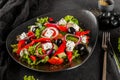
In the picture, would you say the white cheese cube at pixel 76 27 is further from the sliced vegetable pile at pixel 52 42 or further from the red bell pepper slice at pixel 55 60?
the red bell pepper slice at pixel 55 60

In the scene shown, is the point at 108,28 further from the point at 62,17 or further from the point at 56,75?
the point at 56,75

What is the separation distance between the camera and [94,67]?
106 centimetres

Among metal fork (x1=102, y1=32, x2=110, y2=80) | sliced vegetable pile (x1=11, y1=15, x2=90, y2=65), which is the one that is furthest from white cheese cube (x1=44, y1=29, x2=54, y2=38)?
metal fork (x1=102, y1=32, x2=110, y2=80)

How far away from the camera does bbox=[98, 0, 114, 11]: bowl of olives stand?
1.30 m

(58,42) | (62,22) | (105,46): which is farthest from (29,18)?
(105,46)

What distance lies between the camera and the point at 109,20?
1.22m

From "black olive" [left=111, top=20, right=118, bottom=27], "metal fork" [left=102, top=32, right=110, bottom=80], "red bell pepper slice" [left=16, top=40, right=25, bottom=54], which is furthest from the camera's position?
"black olive" [left=111, top=20, right=118, bottom=27]

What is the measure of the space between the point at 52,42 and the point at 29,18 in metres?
0.32

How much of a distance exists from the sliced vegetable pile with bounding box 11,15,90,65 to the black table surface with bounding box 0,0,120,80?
0.16ft

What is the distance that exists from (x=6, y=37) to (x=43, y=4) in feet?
1.09

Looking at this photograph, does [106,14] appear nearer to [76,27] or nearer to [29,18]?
[76,27]

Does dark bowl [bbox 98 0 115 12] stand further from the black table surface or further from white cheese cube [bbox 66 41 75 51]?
white cheese cube [bbox 66 41 75 51]

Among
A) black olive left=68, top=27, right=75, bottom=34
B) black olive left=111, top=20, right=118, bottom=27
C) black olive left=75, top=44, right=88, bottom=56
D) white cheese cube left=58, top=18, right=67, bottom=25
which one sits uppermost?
white cheese cube left=58, top=18, right=67, bottom=25

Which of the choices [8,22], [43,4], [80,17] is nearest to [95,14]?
[80,17]
